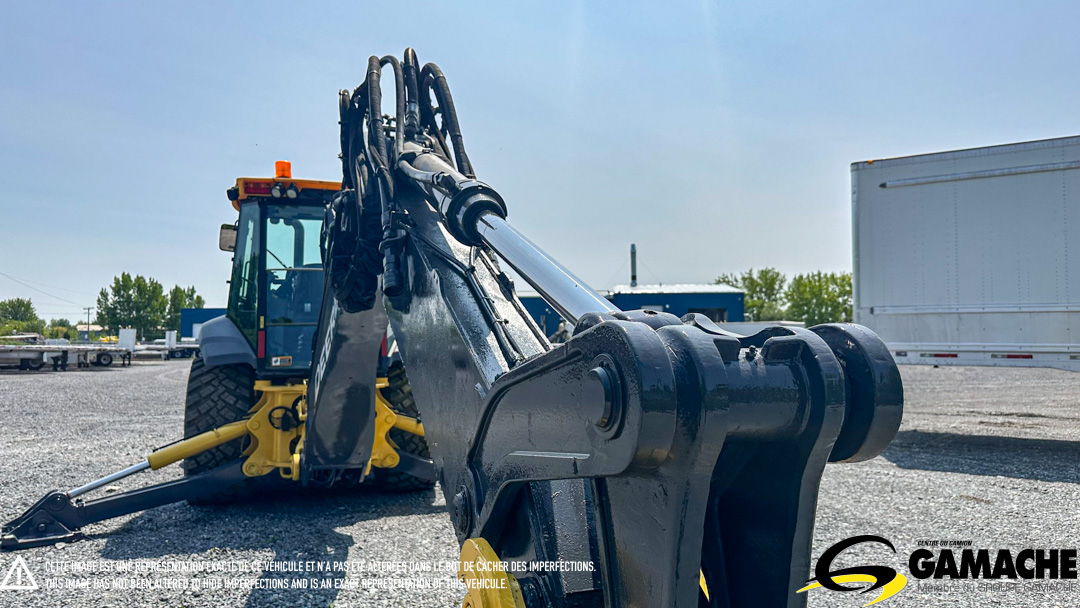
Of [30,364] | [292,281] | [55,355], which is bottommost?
[30,364]

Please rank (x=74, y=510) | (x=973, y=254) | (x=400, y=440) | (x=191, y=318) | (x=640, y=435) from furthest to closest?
(x=191, y=318)
(x=973, y=254)
(x=400, y=440)
(x=74, y=510)
(x=640, y=435)

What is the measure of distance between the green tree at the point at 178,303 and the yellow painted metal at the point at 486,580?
250 ft

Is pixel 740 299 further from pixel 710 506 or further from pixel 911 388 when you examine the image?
pixel 710 506

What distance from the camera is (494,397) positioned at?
195 cm

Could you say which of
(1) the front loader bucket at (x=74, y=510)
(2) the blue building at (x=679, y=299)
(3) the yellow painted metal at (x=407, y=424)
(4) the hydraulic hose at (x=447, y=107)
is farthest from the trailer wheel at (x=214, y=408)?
(2) the blue building at (x=679, y=299)

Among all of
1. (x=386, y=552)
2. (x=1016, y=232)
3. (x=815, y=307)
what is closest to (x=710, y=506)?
(x=386, y=552)

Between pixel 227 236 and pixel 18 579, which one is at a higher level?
pixel 227 236

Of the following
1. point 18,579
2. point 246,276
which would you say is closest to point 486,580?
point 18,579

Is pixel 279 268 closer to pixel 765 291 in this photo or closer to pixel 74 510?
pixel 74 510

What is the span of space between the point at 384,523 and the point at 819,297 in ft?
200

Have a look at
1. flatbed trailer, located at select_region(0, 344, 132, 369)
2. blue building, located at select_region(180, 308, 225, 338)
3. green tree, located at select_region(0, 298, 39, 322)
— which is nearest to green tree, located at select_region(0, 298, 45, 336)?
green tree, located at select_region(0, 298, 39, 322)

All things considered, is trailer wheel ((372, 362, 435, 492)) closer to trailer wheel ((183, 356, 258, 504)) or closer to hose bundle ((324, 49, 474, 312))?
trailer wheel ((183, 356, 258, 504))

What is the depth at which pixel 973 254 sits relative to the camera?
8.66m

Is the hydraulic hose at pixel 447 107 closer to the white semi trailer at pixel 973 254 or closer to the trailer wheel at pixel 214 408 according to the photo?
the trailer wheel at pixel 214 408
